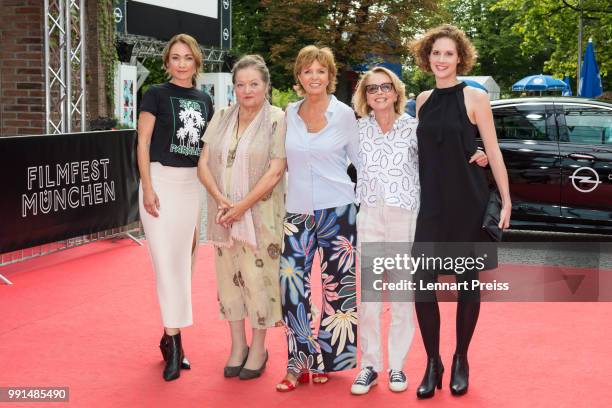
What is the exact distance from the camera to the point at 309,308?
4.80 m

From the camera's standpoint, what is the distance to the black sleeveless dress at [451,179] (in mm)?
4438

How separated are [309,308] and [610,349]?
220 cm

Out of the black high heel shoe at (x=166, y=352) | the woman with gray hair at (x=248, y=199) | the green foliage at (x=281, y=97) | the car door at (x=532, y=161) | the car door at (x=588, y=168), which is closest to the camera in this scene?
the woman with gray hair at (x=248, y=199)

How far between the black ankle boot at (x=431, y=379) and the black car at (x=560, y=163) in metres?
Result: 4.83

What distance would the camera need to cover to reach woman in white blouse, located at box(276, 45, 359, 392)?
4.61m

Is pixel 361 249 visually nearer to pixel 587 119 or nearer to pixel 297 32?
pixel 587 119

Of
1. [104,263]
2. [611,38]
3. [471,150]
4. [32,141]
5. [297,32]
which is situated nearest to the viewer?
[471,150]

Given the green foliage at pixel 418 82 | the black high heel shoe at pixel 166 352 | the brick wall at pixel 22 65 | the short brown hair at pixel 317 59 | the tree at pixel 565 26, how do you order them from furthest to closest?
the green foliage at pixel 418 82, the tree at pixel 565 26, the brick wall at pixel 22 65, the black high heel shoe at pixel 166 352, the short brown hair at pixel 317 59

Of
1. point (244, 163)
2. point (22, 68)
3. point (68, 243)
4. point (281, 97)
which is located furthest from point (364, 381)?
point (281, 97)

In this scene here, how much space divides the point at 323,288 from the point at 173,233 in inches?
38.0

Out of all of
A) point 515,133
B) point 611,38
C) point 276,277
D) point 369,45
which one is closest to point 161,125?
point 276,277

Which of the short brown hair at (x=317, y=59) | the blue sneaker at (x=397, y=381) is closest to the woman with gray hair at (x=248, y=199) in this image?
the short brown hair at (x=317, y=59)

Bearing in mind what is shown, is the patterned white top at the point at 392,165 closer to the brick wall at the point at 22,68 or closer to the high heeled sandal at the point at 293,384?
the high heeled sandal at the point at 293,384

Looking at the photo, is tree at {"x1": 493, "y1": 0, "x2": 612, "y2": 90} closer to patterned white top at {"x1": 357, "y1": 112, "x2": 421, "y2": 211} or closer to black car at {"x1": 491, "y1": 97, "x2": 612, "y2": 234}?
black car at {"x1": 491, "y1": 97, "x2": 612, "y2": 234}
